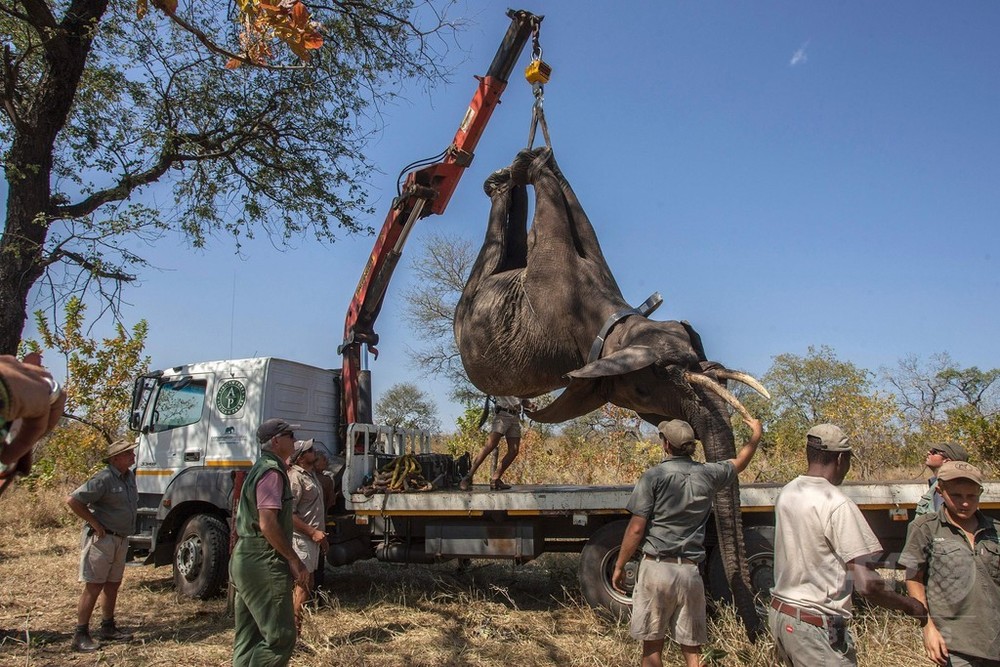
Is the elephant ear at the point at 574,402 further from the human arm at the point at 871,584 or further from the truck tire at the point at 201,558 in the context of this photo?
the truck tire at the point at 201,558

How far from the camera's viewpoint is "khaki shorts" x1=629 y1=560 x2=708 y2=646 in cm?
413

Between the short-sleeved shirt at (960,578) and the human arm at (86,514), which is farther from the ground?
the human arm at (86,514)

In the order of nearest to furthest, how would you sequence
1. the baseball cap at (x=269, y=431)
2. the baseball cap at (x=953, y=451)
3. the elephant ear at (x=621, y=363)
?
the baseball cap at (x=269, y=431) → the baseball cap at (x=953, y=451) → the elephant ear at (x=621, y=363)

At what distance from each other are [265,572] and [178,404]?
215 inches

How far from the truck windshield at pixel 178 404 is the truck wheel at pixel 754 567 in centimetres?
619

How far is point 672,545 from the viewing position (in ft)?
13.7

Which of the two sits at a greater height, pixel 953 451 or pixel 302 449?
pixel 302 449

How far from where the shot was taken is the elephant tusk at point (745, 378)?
446 centimetres

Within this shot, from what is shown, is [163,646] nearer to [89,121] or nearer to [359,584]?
[359,584]

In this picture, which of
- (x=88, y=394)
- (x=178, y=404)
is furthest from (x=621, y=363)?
(x=88, y=394)

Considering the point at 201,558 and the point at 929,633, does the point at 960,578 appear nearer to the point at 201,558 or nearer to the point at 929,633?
the point at 929,633

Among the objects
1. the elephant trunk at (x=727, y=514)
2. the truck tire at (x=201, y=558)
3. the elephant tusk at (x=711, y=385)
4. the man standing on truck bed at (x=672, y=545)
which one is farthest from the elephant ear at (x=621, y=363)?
the truck tire at (x=201, y=558)

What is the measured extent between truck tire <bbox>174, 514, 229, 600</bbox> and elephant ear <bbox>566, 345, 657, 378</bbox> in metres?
5.13

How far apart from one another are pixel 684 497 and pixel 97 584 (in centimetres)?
518
